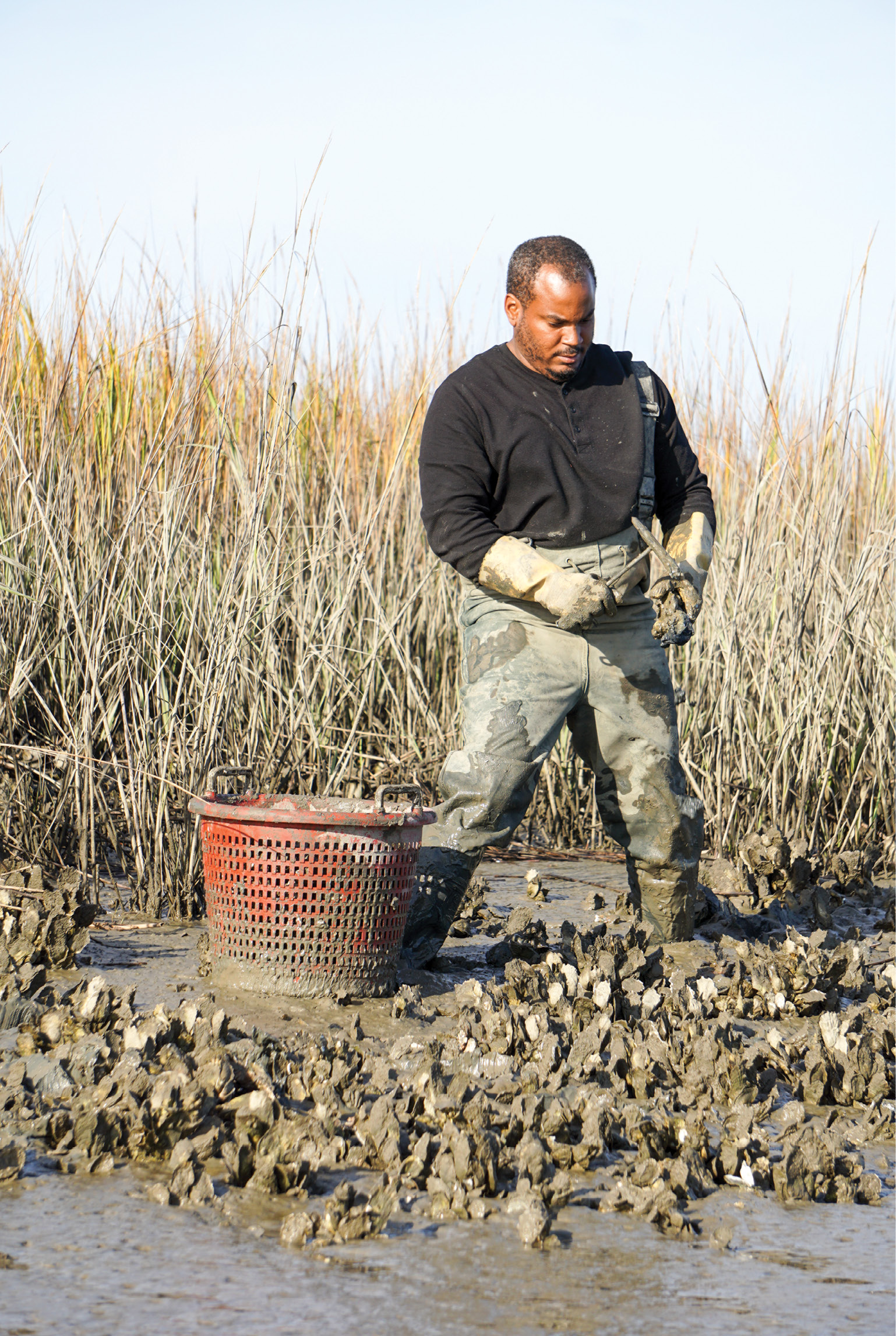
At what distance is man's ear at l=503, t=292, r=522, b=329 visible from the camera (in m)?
3.56

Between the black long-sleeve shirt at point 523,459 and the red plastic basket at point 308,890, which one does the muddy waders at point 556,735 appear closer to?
the black long-sleeve shirt at point 523,459

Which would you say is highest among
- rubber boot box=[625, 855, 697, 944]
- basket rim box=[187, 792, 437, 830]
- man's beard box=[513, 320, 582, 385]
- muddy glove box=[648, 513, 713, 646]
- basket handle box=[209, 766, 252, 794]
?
man's beard box=[513, 320, 582, 385]

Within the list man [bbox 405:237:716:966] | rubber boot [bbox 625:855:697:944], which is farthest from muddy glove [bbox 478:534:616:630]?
rubber boot [bbox 625:855:697:944]

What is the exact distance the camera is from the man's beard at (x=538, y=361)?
3.54 metres

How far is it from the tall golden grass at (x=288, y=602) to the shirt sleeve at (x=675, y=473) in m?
1.09

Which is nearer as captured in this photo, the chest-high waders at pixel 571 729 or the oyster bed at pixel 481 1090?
the oyster bed at pixel 481 1090

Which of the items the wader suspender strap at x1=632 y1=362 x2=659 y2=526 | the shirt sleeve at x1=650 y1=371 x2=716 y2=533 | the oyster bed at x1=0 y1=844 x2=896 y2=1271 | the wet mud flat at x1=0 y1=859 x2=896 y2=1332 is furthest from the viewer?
the shirt sleeve at x1=650 y1=371 x2=716 y2=533

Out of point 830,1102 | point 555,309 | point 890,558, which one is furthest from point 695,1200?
point 890,558

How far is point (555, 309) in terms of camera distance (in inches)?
136

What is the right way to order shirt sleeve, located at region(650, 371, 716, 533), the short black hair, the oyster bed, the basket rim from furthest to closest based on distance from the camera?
shirt sleeve, located at region(650, 371, 716, 533)
the short black hair
the basket rim
the oyster bed

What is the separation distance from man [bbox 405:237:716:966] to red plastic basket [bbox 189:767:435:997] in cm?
27

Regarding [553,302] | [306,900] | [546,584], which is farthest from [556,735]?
[553,302]

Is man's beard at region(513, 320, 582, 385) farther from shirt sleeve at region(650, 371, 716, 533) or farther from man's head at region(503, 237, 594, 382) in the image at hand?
shirt sleeve at region(650, 371, 716, 533)

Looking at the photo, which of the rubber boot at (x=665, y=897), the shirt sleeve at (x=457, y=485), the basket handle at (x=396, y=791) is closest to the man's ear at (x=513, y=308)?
the shirt sleeve at (x=457, y=485)
